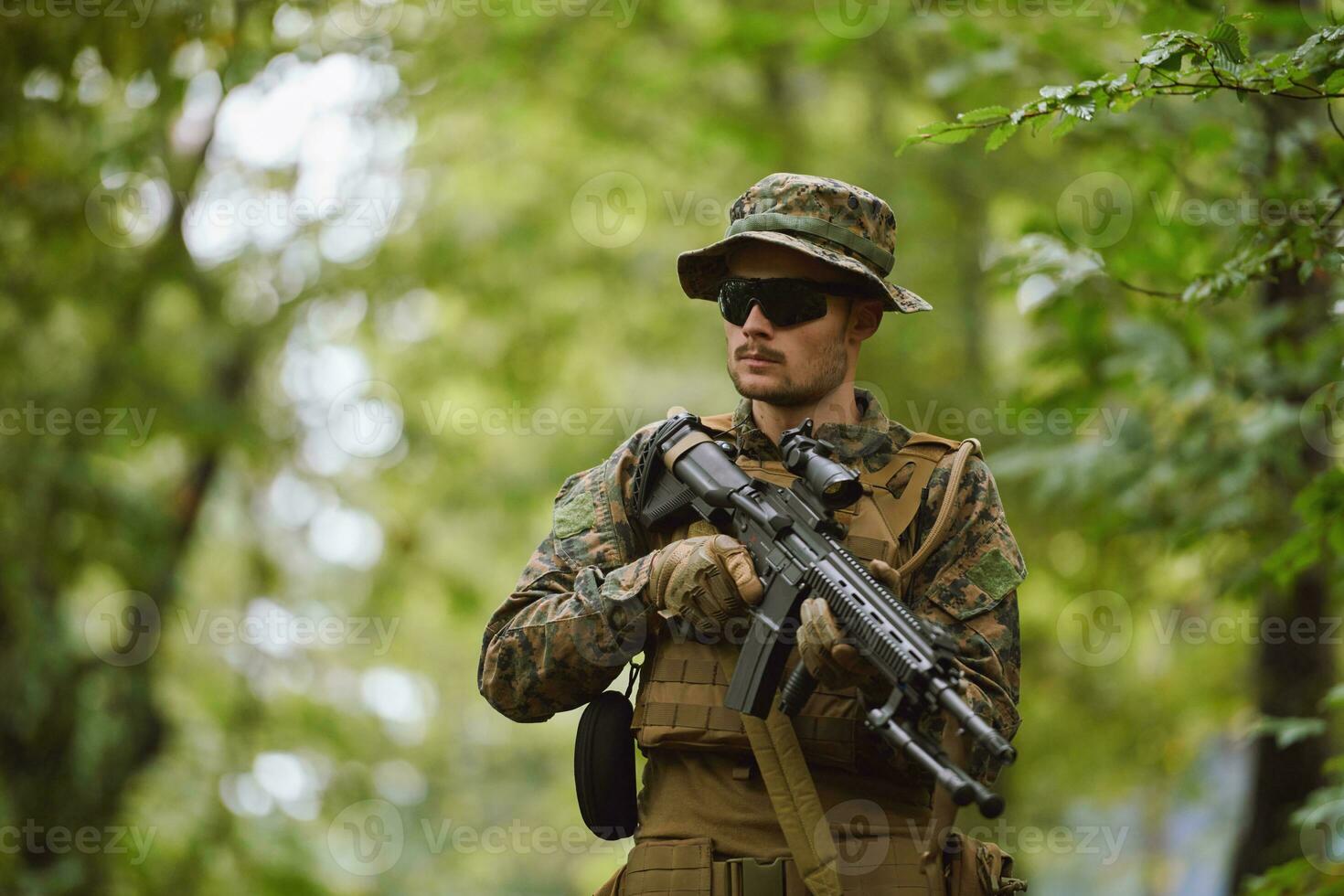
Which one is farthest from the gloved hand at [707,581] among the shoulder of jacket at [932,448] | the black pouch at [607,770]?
the shoulder of jacket at [932,448]

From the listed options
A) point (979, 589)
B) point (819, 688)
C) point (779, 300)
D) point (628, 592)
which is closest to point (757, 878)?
point (819, 688)

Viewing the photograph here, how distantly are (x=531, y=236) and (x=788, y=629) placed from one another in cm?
1068

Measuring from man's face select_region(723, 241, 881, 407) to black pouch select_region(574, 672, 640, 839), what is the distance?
900 mm

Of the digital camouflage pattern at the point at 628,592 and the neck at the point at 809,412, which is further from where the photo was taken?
the neck at the point at 809,412

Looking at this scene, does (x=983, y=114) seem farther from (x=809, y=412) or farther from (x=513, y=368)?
(x=513, y=368)

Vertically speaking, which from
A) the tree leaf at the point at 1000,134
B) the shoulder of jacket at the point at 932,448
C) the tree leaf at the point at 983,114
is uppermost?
the tree leaf at the point at 983,114

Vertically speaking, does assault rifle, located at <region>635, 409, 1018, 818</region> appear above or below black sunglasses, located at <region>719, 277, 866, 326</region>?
below

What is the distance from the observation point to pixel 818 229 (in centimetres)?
391

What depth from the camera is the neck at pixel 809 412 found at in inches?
157

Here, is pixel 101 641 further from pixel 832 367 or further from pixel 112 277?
pixel 832 367

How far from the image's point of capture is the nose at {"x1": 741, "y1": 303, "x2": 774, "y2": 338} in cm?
386

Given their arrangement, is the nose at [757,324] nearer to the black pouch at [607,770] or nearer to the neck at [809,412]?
the neck at [809,412]

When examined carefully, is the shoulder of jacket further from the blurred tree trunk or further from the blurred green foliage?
the blurred tree trunk

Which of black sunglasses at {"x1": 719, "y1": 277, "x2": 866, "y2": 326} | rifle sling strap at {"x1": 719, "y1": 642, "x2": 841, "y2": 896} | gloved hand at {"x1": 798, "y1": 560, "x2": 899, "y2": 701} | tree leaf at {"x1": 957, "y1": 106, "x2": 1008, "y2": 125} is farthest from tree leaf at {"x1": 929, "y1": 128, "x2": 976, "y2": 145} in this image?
rifle sling strap at {"x1": 719, "y1": 642, "x2": 841, "y2": 896}
